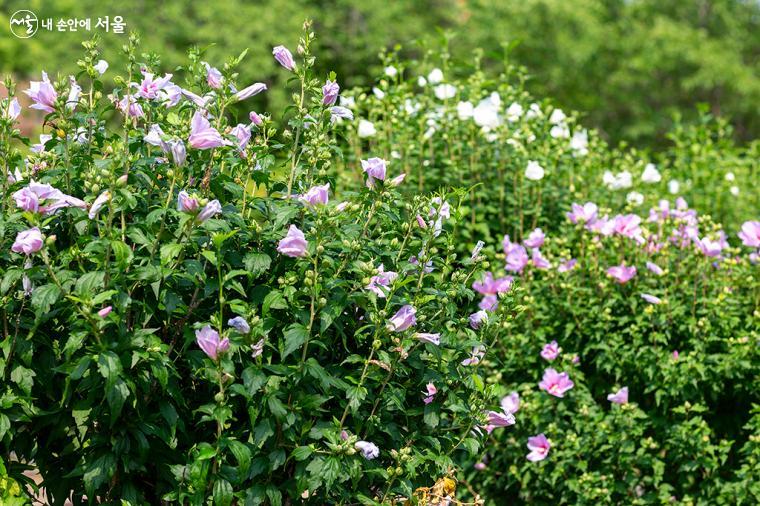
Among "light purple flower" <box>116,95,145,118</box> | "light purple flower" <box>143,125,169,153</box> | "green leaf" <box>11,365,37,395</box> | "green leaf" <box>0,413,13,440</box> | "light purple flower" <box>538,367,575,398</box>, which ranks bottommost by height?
"light purple flower" <box>538,367,575,398</box>

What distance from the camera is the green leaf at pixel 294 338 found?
8.00ft

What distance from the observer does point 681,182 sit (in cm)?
A: 622

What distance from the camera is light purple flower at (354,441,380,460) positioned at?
2.52 metres

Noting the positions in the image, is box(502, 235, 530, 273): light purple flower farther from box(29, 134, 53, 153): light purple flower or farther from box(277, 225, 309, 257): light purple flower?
box(29, 134, 53, 153): light purple flower

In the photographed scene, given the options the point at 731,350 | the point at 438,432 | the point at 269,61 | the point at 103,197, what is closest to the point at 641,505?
the point at 731,350

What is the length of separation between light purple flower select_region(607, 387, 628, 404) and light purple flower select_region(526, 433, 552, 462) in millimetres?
349

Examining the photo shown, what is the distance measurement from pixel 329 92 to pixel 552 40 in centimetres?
1777

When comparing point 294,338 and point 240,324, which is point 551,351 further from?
point 240,324

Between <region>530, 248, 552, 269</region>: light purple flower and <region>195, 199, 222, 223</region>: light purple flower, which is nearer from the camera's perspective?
<region>195, 199, 222, 223</region>: light purple flower

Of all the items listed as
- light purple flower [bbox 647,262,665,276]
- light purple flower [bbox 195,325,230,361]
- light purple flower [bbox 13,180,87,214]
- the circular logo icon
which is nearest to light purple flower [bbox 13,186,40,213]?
light purple flower [bbox 13,180,87,214]

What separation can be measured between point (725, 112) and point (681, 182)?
16.7 metres

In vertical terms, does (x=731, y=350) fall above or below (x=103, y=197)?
below

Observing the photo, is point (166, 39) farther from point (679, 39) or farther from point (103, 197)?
point (103, 197)

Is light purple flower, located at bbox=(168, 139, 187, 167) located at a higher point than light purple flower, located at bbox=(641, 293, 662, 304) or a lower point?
higher
